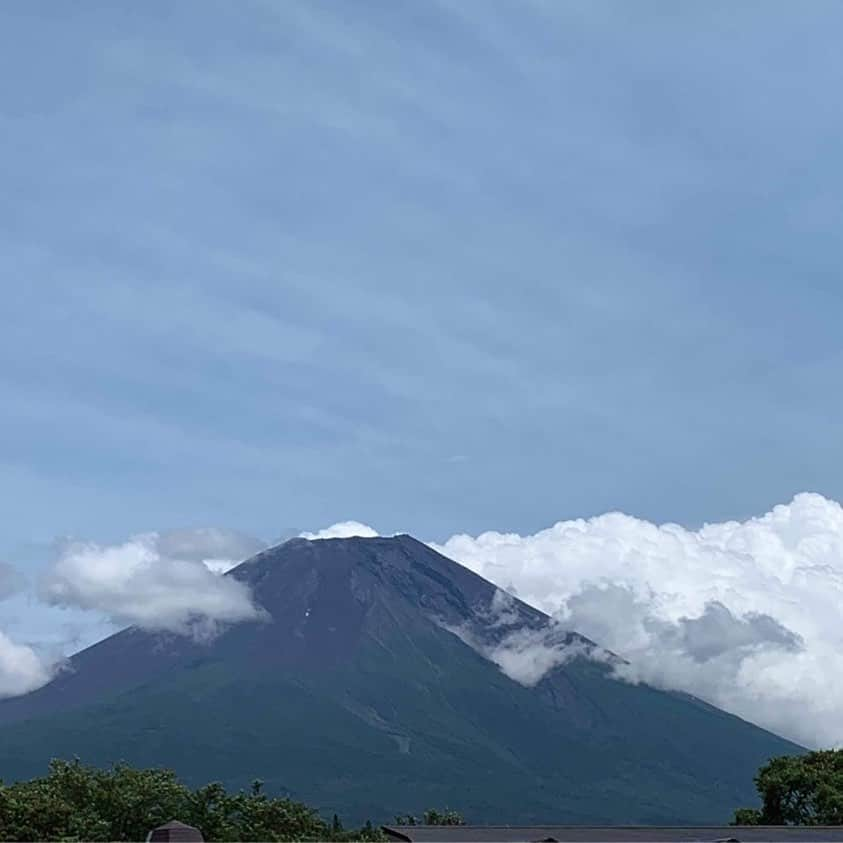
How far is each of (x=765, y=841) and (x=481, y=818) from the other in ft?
475

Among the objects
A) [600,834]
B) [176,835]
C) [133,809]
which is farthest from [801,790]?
[176,835]

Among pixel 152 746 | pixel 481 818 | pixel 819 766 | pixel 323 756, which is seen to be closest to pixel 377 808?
pixel 481 818

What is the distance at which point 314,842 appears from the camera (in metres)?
38.2

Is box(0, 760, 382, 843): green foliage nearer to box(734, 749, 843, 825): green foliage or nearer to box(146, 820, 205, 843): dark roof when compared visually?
box(146, 820, 205, 843): dark roof

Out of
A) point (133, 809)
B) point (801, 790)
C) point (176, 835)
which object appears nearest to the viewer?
point (176, 835)

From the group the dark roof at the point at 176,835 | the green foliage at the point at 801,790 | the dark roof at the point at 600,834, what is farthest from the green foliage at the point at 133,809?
the green foliage at the point at 801,790

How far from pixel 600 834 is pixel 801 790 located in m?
24.2

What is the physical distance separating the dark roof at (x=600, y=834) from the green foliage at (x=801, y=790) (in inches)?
717

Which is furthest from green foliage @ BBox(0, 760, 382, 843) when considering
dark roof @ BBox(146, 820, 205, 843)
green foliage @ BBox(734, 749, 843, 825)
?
green foliage @ BBox(734, 749, 843, 825)

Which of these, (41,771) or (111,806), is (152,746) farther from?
(111,806)

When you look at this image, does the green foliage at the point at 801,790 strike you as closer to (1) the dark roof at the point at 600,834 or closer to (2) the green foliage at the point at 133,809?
(2) the green foliage at the point at 133,809

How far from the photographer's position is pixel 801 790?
48562 millimetres

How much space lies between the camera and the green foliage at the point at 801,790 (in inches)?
1849

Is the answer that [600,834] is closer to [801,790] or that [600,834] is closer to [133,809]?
[133,809]
